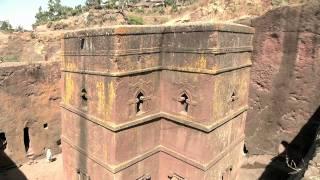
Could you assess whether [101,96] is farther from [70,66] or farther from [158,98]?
[70,66]

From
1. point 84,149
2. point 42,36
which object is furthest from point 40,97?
point 42,36

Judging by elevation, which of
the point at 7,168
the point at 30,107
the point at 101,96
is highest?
the point at 101,96

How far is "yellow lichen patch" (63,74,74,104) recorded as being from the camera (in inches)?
358

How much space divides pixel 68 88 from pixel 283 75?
21.8ft

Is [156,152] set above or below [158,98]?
below

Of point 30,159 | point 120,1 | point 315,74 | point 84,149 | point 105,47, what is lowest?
point 30,159

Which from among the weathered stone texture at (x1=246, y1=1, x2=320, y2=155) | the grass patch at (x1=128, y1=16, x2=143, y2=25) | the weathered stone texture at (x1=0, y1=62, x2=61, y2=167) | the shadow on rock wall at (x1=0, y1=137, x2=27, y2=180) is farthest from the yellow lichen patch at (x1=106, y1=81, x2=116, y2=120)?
the grass patch at (x1=128, y1=16, x2=143, y2=25)

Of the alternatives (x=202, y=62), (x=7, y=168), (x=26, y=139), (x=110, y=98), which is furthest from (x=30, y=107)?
(x=202, y=62)

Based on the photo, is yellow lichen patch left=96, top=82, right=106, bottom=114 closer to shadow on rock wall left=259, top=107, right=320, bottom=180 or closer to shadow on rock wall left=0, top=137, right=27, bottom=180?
shadow on rock wall left=259, top=107, right=320, bottom=180

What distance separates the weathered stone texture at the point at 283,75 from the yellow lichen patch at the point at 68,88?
5729 mm

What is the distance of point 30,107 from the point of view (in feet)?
37.7

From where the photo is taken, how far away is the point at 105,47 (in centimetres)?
726

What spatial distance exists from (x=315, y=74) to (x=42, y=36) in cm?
1971

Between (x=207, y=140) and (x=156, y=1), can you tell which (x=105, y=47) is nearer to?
(x=207, y=140)
